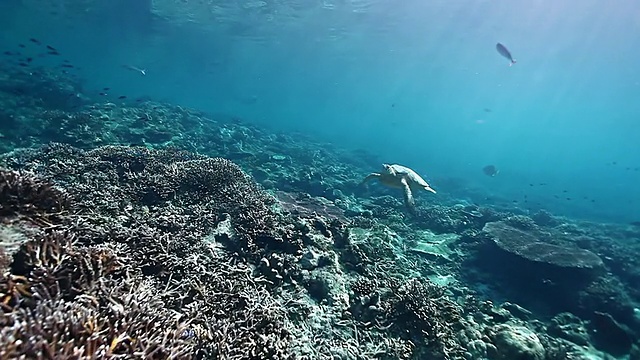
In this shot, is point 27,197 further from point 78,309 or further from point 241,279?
point 241,279

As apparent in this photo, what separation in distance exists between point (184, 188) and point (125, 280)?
4038mm

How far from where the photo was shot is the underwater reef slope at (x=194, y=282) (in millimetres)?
2645

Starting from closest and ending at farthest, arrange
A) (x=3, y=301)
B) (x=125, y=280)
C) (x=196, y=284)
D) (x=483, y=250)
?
(x=3, y=301)
(x=125, y=280)
(x=196, y=284)
(x=483, y=250)

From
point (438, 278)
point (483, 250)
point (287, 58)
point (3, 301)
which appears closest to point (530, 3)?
point (483, 250)

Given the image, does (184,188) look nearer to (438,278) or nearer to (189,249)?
(189,249)

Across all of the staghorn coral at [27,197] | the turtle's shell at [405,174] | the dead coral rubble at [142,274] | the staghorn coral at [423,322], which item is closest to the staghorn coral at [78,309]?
the dead coral rubble at [142,274]

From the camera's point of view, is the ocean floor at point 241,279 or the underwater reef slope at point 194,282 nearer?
the underwater reef slope at point 194,282

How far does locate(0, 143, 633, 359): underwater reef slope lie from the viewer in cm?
264

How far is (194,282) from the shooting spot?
4.05 metres

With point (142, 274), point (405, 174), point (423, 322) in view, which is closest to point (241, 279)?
point (142, 274)

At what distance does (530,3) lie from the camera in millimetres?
29453

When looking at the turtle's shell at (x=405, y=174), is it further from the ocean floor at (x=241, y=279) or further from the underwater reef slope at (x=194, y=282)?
the underwater reef slope at (x=194, y=282)

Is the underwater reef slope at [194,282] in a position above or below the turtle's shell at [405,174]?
below

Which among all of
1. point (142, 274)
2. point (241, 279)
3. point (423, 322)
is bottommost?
point (241, 279)
